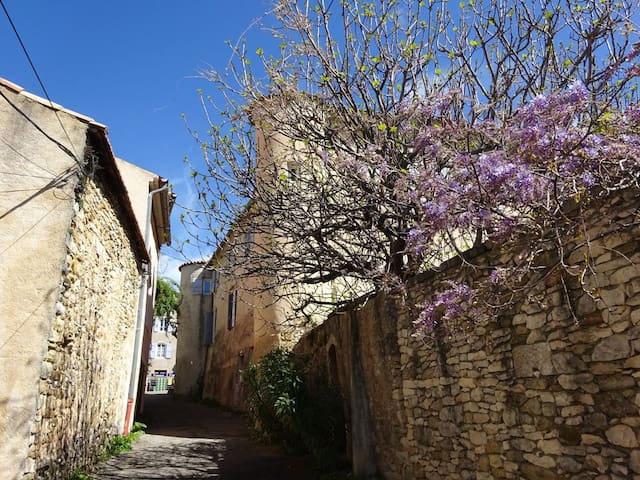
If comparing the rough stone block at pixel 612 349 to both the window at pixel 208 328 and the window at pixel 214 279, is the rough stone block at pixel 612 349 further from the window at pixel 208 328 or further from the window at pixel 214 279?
the window at pixel 208 328

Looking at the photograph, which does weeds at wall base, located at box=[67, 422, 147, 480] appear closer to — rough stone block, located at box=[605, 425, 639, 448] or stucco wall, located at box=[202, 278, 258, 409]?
stucco wall, located at box=[202, 278, 258, 409]

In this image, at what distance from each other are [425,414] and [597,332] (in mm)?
2904

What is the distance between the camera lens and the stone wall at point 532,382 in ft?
11.3

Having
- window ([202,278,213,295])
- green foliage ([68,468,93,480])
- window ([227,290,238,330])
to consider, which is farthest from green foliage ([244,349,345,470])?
window ([202,278,213,295])

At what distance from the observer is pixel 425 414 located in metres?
6.01

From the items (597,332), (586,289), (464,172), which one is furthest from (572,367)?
(464,172)

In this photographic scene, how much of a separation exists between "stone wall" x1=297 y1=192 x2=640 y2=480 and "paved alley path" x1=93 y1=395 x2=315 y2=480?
2001 mm

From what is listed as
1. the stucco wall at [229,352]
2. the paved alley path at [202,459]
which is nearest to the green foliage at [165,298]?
the stucco wall at [229,352]

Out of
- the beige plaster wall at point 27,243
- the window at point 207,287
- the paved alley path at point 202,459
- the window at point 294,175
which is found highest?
the window at point 207,287

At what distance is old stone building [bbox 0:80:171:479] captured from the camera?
15.4 feet

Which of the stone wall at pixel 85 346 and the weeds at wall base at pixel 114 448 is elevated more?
the stone wall at pixel 85 346

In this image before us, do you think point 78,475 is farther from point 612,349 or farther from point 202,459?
point 612,349

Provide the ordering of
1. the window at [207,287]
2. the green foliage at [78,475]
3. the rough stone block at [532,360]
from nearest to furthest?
the rough stone block at [532,360], the green foliage at [78,475], the window at [207,287]

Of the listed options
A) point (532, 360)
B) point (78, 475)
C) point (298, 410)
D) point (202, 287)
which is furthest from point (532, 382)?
point (202, 287)
